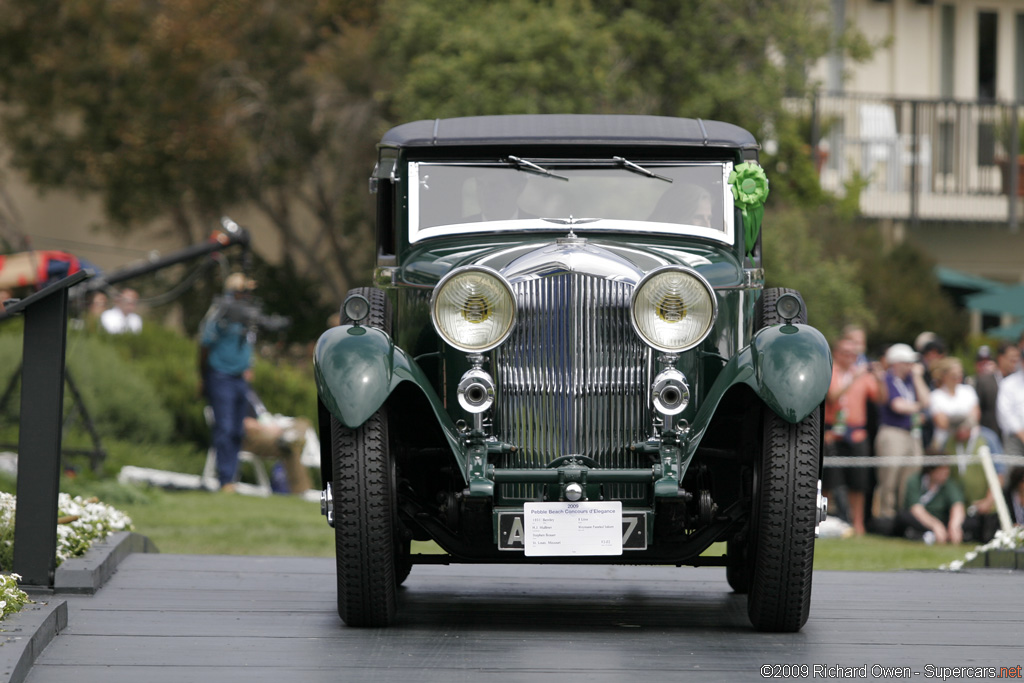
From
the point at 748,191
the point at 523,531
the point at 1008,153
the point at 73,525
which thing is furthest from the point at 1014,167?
the point at 523,531

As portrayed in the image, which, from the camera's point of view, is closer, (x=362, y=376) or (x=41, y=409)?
(x=362, y=376)

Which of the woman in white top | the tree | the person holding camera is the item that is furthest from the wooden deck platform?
the tree

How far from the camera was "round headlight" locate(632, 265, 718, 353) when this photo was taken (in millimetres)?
5859

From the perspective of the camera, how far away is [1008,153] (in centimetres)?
2530

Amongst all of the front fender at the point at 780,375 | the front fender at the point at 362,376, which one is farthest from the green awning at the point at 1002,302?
the front fender at the point at 362,376

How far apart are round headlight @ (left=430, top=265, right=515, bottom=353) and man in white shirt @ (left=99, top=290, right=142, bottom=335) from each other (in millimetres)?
11107

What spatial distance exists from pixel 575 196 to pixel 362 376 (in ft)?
5.09

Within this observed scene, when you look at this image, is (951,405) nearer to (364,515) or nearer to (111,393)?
(111,393)

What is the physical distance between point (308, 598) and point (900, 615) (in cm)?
258

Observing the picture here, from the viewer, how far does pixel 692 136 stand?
→ 6.89m

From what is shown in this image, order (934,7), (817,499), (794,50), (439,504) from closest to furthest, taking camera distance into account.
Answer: (817,499) → (439,504) → (794,50) → (934,7)

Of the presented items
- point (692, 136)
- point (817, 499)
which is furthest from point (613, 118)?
point (817, 499)

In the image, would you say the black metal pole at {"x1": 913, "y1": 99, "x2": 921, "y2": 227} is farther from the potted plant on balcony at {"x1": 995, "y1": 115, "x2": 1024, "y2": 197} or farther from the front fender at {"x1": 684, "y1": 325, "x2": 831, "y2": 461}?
the front fender at {"x1": 684, "y1": 325, "x2": 831, "y2": 461}

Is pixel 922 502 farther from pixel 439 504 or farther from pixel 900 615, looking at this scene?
pixel 439 504
